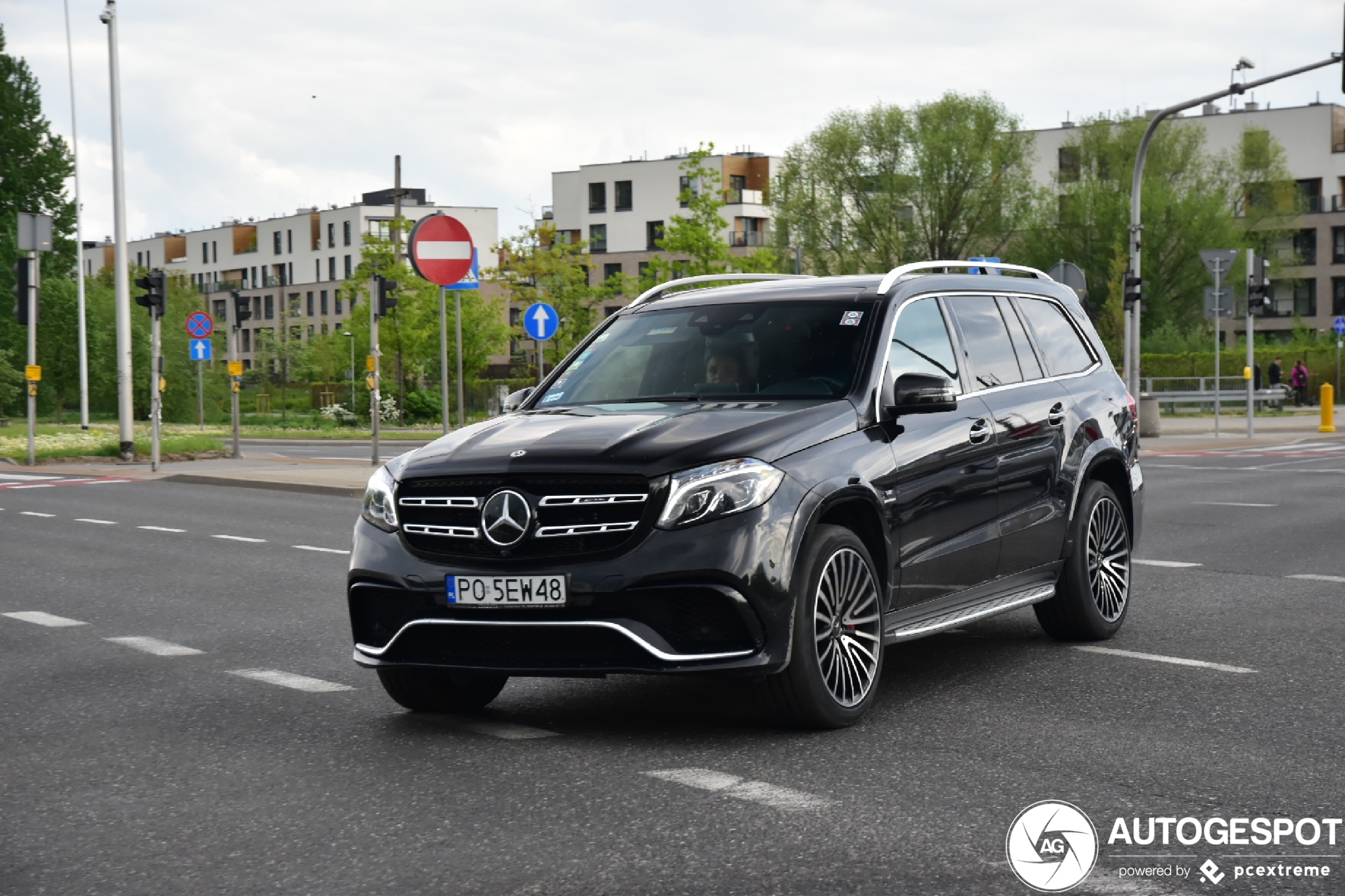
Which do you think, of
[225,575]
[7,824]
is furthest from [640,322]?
[225,575]

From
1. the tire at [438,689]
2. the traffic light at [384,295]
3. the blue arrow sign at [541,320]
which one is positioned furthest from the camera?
the blue arrow sign at [541,320]

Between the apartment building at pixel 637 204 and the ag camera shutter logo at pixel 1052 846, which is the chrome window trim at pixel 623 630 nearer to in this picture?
the ag camera shutter logo at pixel 1052 846

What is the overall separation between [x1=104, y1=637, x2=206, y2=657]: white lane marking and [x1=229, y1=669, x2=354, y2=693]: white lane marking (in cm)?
68

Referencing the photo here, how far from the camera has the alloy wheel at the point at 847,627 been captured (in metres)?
5.99

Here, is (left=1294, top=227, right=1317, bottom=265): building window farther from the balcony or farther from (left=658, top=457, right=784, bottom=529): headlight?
(left=658, top=457, right=784, bottom=529): headlight

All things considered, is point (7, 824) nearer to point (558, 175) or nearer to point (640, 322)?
point (640, 322)

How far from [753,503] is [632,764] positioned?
958 millimetres

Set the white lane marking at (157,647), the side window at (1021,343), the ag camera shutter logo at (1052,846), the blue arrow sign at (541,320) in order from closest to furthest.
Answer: the ag camera shutter logo at (1052,846) → the side window at (1021,343) → the white lane marking at (157,647) → the blue arrow sign at (541,320)

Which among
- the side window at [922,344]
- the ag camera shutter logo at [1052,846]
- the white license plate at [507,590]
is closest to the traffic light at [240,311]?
the side window at [922,344]

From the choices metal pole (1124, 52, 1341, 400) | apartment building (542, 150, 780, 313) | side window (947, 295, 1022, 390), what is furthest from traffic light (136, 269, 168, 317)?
apartment building (542, 150, 780, 313)

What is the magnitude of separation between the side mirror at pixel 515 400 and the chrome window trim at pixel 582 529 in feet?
5.11

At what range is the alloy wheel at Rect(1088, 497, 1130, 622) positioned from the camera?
818cm

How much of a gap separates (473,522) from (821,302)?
2035 mm

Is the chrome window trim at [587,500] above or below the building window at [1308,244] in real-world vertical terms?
below
